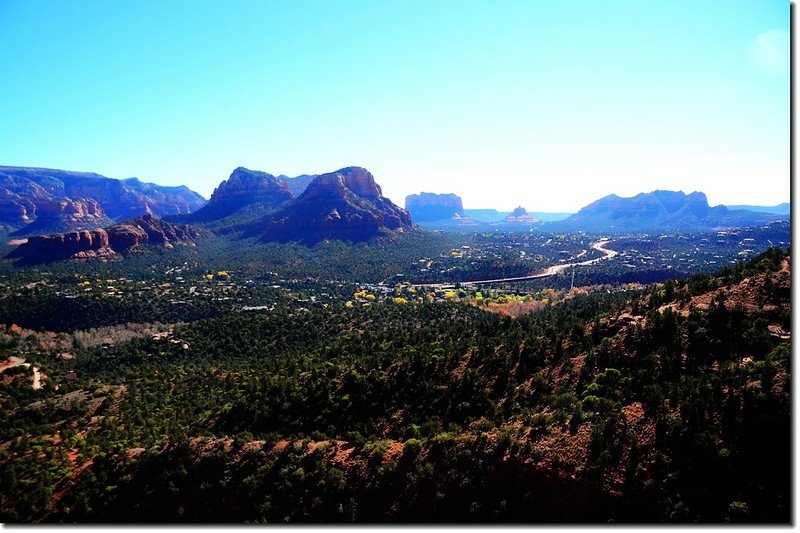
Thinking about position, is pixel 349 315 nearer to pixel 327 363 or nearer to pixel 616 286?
pixel 327 363

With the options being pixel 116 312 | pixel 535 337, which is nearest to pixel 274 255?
pixel 116 312

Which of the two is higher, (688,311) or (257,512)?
(688,311)

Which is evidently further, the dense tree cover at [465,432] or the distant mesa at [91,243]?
the distant mesa at [91,243]

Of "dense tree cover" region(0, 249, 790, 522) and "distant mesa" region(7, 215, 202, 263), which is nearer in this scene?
"dense tree cover" region(0, 249, 790, 522)

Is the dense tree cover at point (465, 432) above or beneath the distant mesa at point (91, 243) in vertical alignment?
beneath

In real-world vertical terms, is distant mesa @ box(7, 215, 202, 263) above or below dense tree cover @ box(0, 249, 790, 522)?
above
